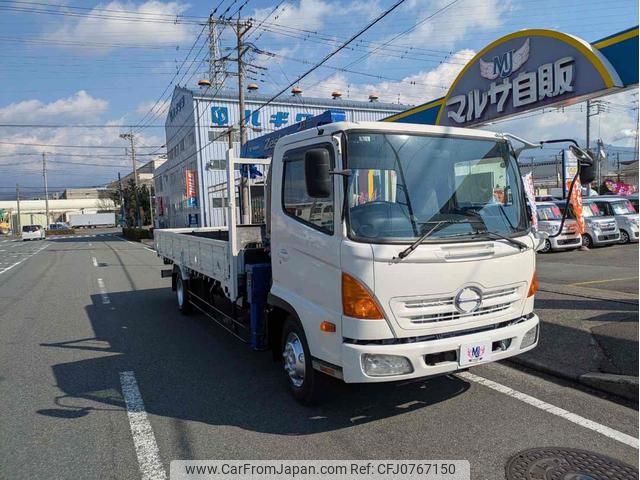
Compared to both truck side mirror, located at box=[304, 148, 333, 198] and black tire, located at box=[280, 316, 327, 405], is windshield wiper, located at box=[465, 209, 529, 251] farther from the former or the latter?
black tire, located at box=[280, 316, 327, 405]

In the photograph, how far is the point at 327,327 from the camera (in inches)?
148

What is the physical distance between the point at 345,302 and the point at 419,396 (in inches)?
59.6

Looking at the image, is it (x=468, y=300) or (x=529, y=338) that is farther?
(x=529, y=338)

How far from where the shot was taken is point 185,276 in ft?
26.9

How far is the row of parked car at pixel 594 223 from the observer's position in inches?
630

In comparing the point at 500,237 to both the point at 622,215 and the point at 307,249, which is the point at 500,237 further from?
the point at 622,215

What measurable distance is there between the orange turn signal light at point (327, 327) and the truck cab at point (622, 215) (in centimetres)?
1780

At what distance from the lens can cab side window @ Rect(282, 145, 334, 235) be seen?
383cm

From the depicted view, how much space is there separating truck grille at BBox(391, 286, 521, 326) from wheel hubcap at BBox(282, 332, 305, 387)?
1.10 m

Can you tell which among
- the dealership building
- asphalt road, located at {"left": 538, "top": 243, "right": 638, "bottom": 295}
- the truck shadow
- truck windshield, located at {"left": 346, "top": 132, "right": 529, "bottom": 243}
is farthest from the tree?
truck windshield, located at {"left": 346, "top": 132, "right": 529, "bottom": 243}

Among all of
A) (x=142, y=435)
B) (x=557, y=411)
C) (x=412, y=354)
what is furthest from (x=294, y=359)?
(x=557, y=411)

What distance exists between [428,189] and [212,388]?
9.59ft

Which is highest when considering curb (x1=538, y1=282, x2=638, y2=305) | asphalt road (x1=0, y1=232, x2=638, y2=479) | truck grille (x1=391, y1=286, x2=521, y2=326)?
truck grille (x1=391, y1=286, x2=521, y2=326)

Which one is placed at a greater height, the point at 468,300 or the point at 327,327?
the point at 468,300
